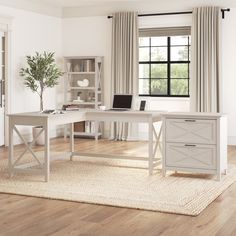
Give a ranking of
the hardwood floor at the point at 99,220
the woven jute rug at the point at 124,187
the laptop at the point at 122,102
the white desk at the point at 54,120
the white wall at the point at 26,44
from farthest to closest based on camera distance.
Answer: the white wall at the point at 26,44 → the laptop at the point at 122,102 → the white desk at the point at 54,120 → the woven jute rug at the point at 124,187 → the hardwood floor at the point at 99,220

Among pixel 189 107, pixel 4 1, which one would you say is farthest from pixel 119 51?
pixel 4 1

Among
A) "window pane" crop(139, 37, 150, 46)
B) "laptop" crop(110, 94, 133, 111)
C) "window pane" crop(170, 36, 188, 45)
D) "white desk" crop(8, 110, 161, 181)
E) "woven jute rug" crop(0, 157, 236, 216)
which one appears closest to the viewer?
"woven jute rug" crop(0, 157, 236, 216)

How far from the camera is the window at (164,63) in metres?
9.59

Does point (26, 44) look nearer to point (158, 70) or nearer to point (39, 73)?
point (39, 73)

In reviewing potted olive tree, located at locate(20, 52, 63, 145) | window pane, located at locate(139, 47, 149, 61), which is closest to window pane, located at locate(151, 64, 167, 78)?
window pane, located at locate(139, 47, 149, 61)

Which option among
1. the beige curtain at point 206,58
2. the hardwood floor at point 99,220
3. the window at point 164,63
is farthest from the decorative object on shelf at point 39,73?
the hardwood floor at point 99,220

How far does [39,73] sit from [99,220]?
5.18 metres

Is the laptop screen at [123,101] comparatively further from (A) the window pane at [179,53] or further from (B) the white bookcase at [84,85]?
(A) the window pane at [179,53]

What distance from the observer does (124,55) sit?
380 inches

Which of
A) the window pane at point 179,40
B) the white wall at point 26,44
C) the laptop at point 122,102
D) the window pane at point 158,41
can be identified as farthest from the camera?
the window pane at point 158,41

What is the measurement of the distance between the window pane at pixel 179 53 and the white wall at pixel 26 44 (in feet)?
7.90

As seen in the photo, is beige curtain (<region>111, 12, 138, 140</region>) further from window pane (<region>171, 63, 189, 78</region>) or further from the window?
window pane (<region>171, 63, 189, 78</region>)

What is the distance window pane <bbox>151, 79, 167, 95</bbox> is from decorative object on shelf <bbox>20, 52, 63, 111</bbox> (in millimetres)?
1911

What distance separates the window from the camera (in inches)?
377
